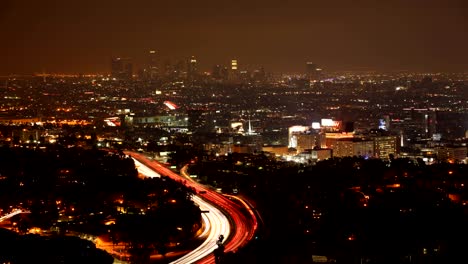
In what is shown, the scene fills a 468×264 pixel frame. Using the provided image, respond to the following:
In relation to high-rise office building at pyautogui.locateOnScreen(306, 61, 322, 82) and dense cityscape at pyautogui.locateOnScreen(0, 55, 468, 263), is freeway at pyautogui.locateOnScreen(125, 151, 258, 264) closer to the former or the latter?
dense cityscape at pyautogui.locateOnScreen(0, 55, 468, 263)

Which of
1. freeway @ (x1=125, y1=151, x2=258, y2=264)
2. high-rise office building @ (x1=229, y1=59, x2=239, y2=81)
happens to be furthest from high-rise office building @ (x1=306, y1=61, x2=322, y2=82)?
freeway @ (x1=125, y1=151, x2=258, y2=264)

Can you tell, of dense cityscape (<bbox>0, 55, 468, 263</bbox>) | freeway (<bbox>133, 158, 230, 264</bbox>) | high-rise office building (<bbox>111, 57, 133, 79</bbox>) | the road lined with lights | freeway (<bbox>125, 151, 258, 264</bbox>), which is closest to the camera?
freeway (<bbox>133, 158, 230, 264</bbox>)

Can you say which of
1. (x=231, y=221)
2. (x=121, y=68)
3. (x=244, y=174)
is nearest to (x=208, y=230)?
(x=231, y=221)

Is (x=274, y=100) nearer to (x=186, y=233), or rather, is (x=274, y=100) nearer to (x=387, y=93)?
(x=387, y=93)

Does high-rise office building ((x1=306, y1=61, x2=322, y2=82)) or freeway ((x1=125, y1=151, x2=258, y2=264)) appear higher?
high-rise office building ((x1=306, y1=61, x2=322, y2=82))

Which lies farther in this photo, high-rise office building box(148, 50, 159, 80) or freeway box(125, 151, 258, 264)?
high-rise office building box(148, 50, 159, 80)

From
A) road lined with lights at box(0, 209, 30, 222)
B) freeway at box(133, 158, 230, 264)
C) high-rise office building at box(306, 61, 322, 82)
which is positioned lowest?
freeway at box(133, 158, 230, 264)

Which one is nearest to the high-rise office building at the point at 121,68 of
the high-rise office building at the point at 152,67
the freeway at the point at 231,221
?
the high-rise office building at the point at 152,67

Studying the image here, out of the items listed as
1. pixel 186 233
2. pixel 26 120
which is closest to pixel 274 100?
pixel 26 120

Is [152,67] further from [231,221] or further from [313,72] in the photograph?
[231,221]
